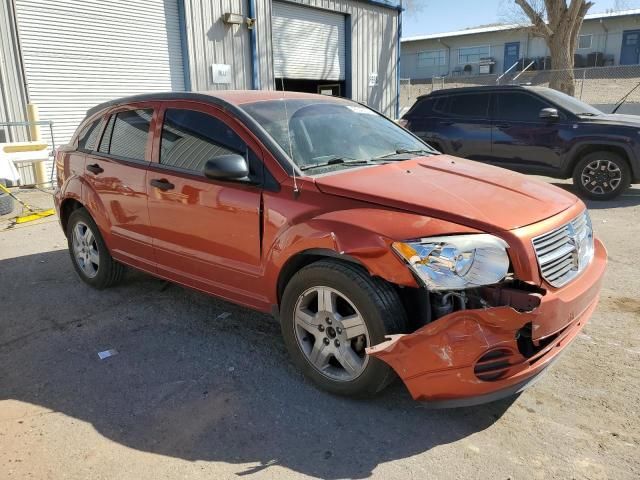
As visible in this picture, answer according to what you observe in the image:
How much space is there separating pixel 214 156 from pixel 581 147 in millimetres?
6964

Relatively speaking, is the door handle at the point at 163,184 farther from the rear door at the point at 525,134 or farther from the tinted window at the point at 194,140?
the rear door at the point at 525,134

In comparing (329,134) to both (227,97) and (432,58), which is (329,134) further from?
(432,58)

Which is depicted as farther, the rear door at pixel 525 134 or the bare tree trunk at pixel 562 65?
the bare tree trunk at pixel 562 65

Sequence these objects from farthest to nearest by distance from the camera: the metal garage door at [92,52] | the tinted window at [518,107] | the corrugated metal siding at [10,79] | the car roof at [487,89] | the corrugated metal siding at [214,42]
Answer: the corrugated metal siding at [214,42], the metal garage door at [92,52], the corrugated metal siding at [10,79], the car roof at [487,89], the tinted window at [518,107]

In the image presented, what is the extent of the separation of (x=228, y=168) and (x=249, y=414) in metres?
1.47

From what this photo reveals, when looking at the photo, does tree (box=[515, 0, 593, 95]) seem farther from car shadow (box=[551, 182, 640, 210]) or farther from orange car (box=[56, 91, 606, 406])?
orange car (box=[56, 91, 606, 406])

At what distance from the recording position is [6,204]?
846 cm

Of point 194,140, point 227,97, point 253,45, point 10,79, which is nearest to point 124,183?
point 194,140

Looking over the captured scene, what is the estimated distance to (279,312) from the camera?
3.42 meters

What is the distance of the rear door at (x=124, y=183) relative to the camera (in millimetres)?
4266

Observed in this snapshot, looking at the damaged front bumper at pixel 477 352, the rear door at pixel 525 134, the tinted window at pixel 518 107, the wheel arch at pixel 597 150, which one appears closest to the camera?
the damaged front bumper at pixel 477 352

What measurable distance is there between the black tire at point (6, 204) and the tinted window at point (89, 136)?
4.16 m

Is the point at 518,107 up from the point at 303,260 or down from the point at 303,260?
up

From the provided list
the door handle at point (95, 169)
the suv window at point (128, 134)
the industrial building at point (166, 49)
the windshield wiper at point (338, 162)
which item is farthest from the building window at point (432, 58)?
the windshield wiper at point (338, 162)
